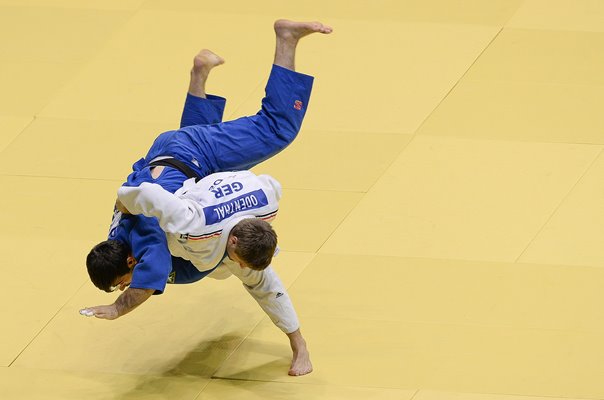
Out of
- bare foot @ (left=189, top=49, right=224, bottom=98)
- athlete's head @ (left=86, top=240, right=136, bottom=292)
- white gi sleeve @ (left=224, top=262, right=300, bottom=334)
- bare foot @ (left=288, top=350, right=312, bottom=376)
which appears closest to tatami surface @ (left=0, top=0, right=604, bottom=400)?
bare foot @ (left=288, top=350, right=312, bottom=376)

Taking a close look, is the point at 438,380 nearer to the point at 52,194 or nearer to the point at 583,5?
the point at 52,194

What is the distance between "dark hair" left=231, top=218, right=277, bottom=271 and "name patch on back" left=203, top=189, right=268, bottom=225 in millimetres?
106

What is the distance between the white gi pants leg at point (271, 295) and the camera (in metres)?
7.35

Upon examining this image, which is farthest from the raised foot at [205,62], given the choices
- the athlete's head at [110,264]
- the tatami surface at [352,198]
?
the athlete's head at [110,264]

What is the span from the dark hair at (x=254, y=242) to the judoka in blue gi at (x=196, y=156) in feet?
1.46

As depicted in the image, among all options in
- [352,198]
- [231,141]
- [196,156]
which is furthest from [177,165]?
[352,198]

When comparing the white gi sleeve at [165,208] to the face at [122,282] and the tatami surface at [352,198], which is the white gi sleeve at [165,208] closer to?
the face at [122,282]

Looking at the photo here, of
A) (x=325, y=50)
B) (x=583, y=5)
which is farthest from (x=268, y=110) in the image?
(x=583, y=5)

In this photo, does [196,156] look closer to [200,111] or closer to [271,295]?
[200,111]

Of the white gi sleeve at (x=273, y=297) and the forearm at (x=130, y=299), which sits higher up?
the forearm at (x=130, y=299)

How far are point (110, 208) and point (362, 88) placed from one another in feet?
8.24

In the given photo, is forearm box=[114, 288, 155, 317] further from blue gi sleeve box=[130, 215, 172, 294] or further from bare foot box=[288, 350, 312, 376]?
bare foot box=[288, 350, 312, 376]

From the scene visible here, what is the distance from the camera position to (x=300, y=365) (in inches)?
293

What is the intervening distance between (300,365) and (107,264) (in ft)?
4.21
